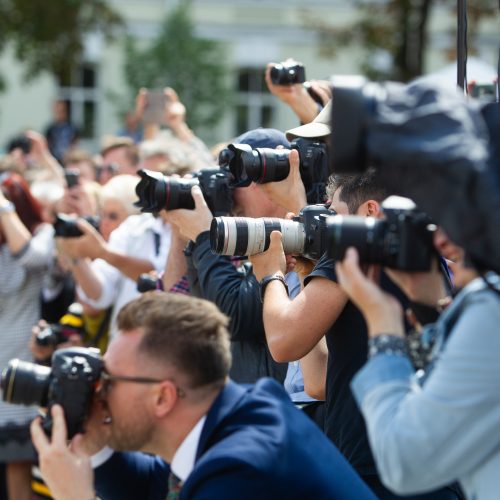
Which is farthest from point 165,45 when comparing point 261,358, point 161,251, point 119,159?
point 261,358

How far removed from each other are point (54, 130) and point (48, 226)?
29.0 ft

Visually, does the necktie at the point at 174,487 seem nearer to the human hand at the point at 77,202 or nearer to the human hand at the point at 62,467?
the human hand at the point at 62,467

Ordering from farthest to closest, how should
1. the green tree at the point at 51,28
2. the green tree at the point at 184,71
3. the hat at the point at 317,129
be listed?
the green tree at the point at 184,71 < the green tree at the point at 51,28 < the hat at the point at 317,129

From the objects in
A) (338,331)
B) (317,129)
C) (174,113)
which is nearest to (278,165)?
(317,129)

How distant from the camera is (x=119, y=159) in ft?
25.2

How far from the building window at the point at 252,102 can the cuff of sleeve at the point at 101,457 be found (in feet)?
84.2

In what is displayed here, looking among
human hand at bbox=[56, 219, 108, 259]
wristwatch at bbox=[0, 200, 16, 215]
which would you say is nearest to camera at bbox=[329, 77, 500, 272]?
human hand at bbox=[56, 219, 108, 259]

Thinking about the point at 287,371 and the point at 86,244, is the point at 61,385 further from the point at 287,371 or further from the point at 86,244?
the point at 86,244

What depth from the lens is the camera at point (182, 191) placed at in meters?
4.21

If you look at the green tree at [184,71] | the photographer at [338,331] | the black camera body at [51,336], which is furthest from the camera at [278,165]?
the green tree at [184,71]

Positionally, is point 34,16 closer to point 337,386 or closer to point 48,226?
point 48,226

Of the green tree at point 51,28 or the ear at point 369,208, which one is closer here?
the ear at point 369,208

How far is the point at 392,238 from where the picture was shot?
2.27 meters

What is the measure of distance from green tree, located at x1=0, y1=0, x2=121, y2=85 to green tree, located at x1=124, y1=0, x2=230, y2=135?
2.86ft
